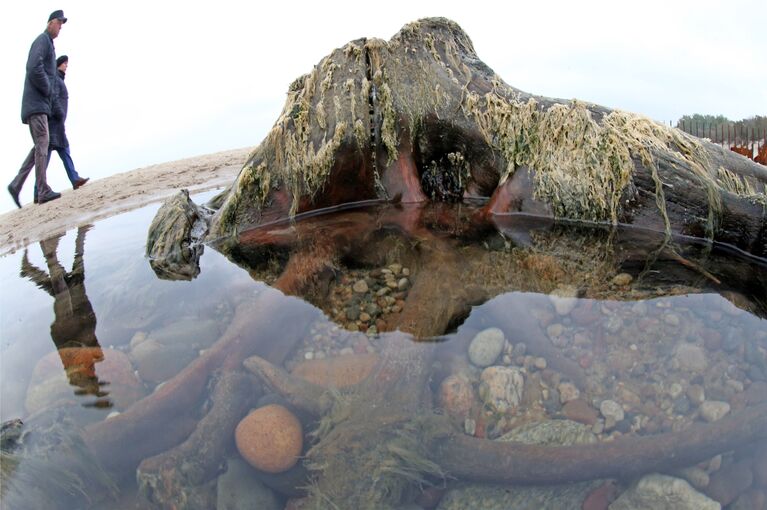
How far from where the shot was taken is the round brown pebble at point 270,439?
7.67ft

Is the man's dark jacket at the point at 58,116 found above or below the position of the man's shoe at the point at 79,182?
above

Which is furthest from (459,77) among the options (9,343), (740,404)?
(9,343)

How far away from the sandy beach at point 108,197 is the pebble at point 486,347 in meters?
6.46

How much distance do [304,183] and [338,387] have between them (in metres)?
3.20

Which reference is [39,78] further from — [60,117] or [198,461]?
[198,461]

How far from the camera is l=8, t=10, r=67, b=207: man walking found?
678cm

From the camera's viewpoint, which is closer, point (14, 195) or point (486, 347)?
point (486, 347)

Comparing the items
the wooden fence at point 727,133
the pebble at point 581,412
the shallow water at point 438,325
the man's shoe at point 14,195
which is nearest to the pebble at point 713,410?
the shallow water at point 438,325

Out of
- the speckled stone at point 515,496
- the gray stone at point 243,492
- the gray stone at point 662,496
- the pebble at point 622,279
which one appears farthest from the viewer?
the pebble at point 622,279

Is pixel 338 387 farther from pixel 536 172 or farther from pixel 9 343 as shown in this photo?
pixel 536 172

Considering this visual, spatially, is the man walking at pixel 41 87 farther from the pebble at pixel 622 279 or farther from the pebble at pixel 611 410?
the pebble at pixel 611 410

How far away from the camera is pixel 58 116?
779cm

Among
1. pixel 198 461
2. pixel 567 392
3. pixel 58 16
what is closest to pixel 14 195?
pixel 58 16

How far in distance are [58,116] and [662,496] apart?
9.53 m
